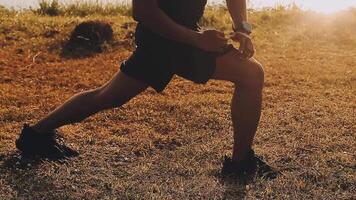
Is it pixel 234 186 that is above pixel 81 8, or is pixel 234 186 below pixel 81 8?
above

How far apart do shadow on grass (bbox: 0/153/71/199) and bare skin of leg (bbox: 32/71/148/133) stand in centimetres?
22

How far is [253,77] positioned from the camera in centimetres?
343

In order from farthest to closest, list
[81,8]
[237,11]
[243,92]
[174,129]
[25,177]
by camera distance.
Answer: [81,8]
[174,129]
[237,11]
[25,177]
[243,92]

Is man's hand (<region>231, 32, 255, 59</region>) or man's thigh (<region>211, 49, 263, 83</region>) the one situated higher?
man's hand (<region>231, 32, 255, 59</region>)

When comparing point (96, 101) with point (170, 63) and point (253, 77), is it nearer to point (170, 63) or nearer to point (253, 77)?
Result: point (170, 63)

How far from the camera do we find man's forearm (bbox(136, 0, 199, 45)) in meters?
3.13

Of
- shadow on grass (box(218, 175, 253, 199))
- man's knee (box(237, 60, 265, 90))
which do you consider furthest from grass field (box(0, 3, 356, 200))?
man's knee (box(237, 60, 265, 90))

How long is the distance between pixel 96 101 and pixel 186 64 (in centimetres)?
62

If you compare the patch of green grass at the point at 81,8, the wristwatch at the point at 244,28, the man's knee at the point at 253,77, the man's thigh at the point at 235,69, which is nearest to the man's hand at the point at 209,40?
the man's thigh at the point at 235,69

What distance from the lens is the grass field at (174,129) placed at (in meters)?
3.52

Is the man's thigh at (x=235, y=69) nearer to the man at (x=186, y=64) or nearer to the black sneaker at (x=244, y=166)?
the man at (x=186, y=64)

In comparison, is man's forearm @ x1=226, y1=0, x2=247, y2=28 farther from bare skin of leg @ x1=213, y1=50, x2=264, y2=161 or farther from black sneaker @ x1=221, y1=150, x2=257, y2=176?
black sneaker @ x1=221, y1=150, x2=257, y2=176

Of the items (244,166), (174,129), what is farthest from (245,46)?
(174,129)

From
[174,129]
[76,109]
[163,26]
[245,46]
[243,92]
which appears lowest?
[174,129]
